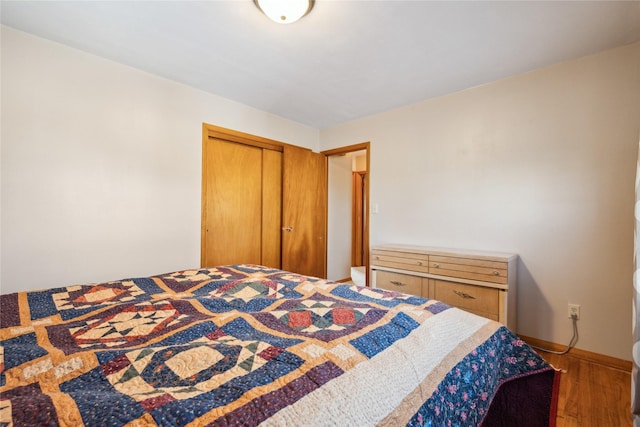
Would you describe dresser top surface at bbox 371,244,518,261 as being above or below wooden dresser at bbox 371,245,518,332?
above

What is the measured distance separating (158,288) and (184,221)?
1.28 m

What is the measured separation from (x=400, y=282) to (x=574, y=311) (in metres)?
1.32

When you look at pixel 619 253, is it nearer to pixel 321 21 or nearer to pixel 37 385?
pixel 321 21

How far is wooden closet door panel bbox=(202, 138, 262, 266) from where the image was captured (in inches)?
116

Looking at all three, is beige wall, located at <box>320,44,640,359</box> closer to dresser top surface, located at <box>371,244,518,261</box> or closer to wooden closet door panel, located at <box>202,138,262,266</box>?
dresser top surface, located at <box>371,244,518,261</box>

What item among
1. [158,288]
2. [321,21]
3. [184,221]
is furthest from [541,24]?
[184,221]

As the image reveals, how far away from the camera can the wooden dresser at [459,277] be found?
2.19 m

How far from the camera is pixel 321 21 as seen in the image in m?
1.76

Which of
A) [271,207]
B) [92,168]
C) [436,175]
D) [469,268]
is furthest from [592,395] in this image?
[92,168]

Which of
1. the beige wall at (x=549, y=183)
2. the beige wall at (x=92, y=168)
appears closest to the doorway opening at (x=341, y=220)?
the beige wall at (x=549, y=183)

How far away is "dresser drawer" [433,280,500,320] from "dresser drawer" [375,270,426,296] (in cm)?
17

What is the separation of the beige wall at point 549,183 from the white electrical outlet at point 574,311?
0.04 metres

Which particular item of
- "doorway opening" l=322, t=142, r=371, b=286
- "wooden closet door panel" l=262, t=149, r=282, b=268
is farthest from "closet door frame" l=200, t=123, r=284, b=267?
"doorway opening" l=322, t=142, r=371, b=286

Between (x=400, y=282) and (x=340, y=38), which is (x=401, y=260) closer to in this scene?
(x=400, y=282)
